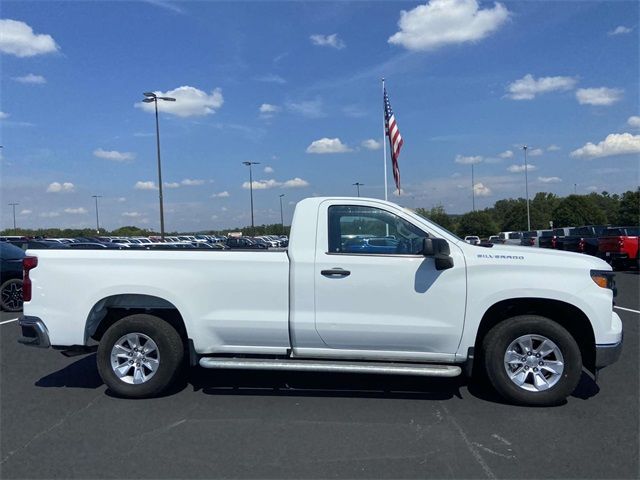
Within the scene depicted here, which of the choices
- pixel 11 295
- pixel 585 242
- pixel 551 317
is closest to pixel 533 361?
pixel 551 317

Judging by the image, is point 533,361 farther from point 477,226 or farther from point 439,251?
point 477,226

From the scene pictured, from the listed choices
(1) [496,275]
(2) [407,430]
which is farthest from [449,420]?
(1) [496,275]

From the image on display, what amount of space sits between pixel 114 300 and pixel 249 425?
6.49 feet

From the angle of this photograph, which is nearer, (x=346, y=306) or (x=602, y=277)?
(x=602, y=277)

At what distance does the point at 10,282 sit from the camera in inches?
452

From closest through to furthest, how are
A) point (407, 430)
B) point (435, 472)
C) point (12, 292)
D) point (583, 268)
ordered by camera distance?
point (435, 472) → point (407, 430) → point (583, 268) → point (12, 292)

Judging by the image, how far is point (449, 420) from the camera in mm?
4734

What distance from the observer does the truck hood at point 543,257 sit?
197 inches

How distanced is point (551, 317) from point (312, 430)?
264cm

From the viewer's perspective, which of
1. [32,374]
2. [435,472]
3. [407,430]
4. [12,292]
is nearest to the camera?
[435,472]

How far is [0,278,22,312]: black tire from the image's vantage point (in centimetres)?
1140

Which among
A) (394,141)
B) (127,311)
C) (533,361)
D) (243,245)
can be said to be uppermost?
(394,141)

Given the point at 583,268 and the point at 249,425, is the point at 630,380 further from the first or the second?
the point at 249,425

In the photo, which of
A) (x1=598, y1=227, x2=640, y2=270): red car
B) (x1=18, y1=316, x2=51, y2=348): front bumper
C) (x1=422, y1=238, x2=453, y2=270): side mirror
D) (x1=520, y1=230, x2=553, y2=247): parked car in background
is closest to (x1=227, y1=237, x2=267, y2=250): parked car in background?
(x1=422, y1=238, x2=453, y2=270): side mirror
